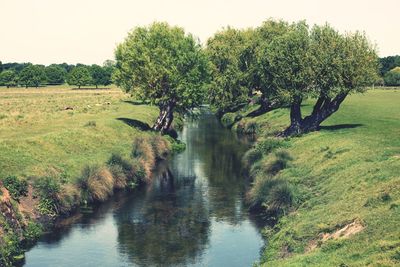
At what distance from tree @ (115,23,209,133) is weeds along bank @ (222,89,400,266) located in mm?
18918

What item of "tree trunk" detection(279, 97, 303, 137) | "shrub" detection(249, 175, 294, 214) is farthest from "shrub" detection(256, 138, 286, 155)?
"shrub" detection(249, 175, 294, 214)

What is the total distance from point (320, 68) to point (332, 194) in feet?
101

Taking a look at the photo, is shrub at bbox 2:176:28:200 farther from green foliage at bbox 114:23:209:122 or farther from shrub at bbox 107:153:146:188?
green foliage at bbox 114:23:209:122

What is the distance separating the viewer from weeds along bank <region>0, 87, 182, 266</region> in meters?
34.8

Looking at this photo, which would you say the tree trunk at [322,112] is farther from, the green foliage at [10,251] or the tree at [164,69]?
the green foliage at [10,251]

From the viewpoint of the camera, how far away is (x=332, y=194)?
35125 mm

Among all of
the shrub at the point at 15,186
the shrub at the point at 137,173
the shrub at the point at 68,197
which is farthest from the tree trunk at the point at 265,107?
the shrub at the point at 15,186

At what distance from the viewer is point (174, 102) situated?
7431 cm

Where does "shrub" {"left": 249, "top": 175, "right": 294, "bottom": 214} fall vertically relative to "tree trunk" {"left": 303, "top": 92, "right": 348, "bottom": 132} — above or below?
below

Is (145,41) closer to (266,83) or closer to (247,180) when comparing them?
(266,83)

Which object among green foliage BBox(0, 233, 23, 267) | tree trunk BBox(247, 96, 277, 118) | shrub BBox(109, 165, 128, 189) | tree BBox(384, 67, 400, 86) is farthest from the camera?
tree BBox(384, 67, 400, 86)

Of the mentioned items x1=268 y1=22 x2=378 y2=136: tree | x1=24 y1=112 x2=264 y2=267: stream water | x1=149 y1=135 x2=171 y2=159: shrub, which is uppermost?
x1=268 y1=22 x2=378 y2=136: tree

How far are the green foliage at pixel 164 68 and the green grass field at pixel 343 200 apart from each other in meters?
20.1

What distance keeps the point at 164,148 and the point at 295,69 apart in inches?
789
